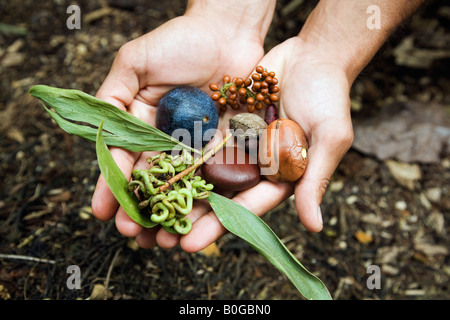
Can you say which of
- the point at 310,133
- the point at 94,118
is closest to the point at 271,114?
the point at 310,133

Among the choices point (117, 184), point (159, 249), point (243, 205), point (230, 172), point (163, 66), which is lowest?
point (159, 249)

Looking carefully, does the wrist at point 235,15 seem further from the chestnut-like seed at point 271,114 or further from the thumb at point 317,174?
the thumb at point 317,174

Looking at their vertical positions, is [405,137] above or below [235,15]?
below

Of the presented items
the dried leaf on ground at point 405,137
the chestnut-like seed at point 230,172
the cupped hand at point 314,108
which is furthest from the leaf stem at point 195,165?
the dried leaf on ground at point 405,137

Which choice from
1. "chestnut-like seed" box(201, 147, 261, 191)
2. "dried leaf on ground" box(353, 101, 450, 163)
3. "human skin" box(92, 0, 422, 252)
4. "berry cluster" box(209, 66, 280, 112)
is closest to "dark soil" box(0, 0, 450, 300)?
"dried leaf on ground" box(353, 101, 450, 163)

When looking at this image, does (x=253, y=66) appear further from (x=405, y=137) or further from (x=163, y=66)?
(x=405, y=137)
